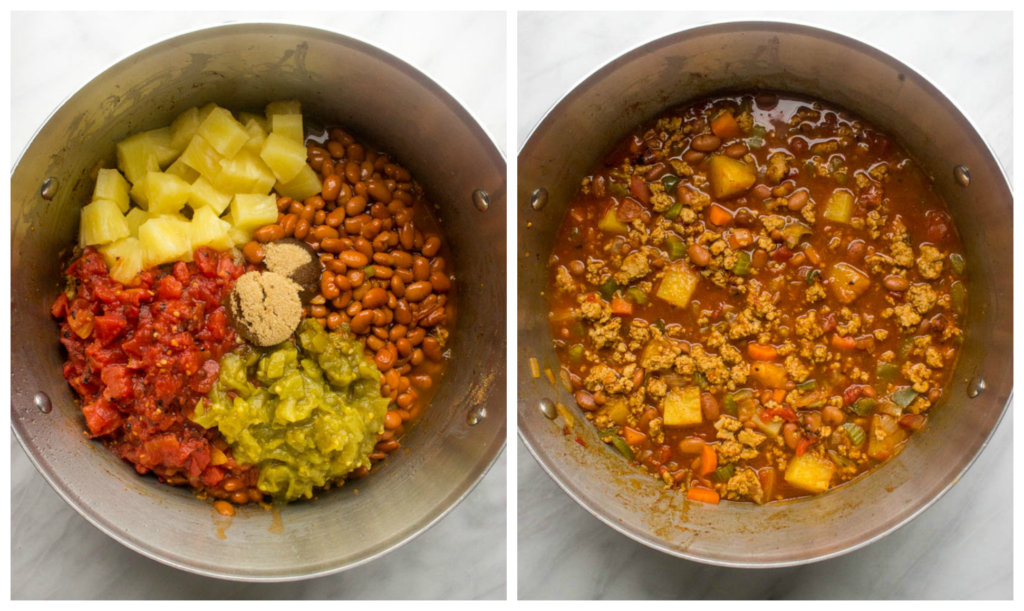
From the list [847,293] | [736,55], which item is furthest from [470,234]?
[847,293]

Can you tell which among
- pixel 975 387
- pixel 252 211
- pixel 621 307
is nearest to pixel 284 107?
pixel 252 211

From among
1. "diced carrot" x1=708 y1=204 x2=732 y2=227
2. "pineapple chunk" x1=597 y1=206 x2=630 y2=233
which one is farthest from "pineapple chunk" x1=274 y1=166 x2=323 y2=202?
"diced carrot" x1=708 y1=204 x2=732 y2=227

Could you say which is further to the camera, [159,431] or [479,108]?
[479,108]

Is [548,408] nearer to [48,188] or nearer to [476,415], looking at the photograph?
[476,415]

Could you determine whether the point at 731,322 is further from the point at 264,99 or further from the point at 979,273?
the point at 264,99

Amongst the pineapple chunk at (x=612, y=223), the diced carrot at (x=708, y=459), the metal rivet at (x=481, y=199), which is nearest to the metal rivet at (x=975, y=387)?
the diced carrot at (x=708, y=459)

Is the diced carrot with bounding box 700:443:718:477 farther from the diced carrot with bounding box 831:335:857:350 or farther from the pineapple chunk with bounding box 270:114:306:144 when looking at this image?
the pineapple chunk with bounding box 270:114:306:144
